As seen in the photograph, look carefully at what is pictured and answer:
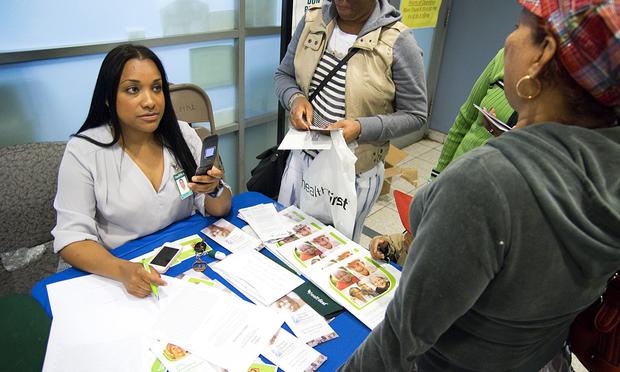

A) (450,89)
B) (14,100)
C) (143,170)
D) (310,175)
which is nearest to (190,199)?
(143,170)

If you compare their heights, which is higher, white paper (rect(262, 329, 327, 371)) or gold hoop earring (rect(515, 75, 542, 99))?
gold hoop earring (rect(515, 75, 542, 99))

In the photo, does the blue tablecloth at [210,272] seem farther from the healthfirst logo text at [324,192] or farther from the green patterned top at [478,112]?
the green patterned top at [478,112]

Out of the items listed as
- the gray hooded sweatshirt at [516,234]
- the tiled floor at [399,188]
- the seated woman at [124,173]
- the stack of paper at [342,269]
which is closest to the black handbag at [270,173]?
the seated woman at [124,173]

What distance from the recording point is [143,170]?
1506mm

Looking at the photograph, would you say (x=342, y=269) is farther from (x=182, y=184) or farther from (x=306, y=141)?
(x=182, y=184)

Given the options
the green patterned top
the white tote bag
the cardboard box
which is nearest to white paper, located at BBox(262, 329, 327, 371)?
the white tote bag

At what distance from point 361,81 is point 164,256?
3.29ft

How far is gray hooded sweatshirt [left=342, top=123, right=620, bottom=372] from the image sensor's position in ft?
1.81

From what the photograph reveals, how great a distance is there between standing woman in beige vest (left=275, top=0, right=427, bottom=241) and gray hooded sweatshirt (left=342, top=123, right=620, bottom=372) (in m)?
0.98

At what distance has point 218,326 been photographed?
43.5 inches

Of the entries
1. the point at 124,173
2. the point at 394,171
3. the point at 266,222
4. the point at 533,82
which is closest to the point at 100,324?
the point at 124,173

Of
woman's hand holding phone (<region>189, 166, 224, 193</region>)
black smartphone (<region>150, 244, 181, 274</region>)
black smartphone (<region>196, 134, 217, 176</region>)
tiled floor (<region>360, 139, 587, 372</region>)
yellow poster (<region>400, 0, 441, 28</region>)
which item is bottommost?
tiled floor (<region>360, 139, 587, 372</region>)

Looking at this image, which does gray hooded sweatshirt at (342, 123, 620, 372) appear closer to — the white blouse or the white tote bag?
the white tote bag

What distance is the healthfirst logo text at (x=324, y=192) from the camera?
1.55 metres
